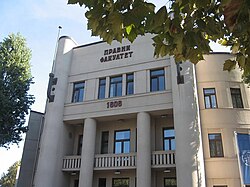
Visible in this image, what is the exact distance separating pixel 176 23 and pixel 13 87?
16.6 m

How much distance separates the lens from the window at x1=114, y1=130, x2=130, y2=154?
15.2m

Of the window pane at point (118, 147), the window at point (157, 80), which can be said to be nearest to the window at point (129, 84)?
the window at point (157, 80)

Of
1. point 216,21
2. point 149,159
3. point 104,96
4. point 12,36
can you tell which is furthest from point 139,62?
point 216,21

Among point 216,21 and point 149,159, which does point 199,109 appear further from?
point 216,21

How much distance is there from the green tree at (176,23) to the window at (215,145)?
11.8 meters

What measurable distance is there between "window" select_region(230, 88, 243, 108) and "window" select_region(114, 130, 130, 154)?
6414 mm

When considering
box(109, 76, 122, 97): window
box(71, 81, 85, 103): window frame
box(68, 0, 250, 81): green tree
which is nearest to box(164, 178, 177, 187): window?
box(109, 76, 122, 97): window

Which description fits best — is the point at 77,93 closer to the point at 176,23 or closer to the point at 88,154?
the point at 88,154

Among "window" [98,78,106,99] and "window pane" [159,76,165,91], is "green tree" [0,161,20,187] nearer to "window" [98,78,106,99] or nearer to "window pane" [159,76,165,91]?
"window" [98,78,106,99]

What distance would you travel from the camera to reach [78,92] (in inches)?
669

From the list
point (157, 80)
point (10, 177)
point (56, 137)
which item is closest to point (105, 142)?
point (56, 137)

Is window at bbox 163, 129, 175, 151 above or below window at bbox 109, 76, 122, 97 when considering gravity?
below

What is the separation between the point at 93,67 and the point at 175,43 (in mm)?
14562

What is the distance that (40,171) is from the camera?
47.3ft
